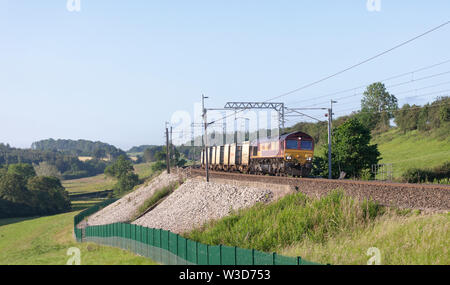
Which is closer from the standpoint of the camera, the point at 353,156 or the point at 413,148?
the point at 353,156

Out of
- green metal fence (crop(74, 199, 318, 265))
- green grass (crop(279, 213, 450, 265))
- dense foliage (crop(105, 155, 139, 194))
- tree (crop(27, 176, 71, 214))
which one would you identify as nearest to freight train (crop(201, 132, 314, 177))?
green metal fence (crop(74, 199, 318, 265))

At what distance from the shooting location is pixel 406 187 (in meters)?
18.6

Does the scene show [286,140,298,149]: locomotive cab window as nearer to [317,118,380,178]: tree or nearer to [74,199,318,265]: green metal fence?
[317,118,380,178]: tree

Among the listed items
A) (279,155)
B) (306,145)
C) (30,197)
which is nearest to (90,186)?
(30,197)

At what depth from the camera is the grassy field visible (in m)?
14.4

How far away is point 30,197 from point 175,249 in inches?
3335

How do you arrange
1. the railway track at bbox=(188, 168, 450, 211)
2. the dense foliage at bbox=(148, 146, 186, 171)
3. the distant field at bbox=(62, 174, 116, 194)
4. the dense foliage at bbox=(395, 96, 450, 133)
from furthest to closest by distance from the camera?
the distant field at bbox=(62, 174, 116, 194) → the dense foliage at bbox=(148, 146, 186, 171) → the dense foliage at bbox=(395, 96, 450, 133) → the railway track at bbox=(188, 168, 450, 211)

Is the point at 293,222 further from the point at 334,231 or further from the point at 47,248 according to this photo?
the point at 47,248

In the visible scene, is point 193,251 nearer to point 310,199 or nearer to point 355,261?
point 355,261

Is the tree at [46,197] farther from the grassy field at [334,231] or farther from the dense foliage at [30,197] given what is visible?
the grassy field at [334,231]

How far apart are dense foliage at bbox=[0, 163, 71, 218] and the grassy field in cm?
7596

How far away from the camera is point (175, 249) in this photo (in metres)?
18.7
